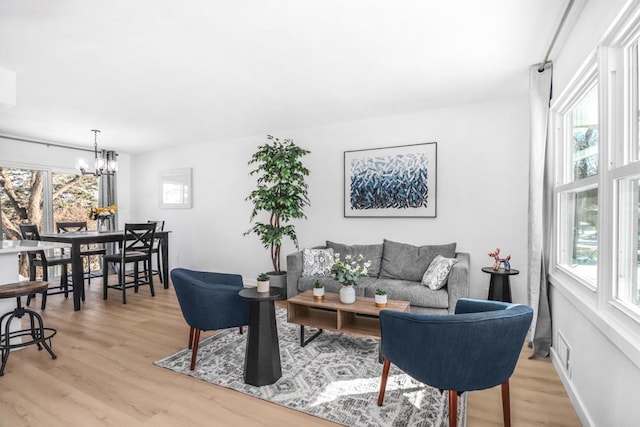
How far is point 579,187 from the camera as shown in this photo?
220 centimetres

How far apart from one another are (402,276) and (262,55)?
267cm

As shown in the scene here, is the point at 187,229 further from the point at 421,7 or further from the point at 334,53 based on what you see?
the point at 421,7

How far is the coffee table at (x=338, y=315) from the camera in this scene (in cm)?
265

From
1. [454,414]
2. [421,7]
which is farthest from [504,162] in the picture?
[454,414]

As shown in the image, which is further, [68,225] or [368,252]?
[68,225]

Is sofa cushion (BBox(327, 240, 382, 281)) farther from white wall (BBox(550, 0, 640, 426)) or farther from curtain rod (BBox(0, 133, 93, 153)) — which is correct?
curtain rod (BBox(0, 133, 93, 153))

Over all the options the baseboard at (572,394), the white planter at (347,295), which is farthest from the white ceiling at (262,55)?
the baseboard at (572,394)

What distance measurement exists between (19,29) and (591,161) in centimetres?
381

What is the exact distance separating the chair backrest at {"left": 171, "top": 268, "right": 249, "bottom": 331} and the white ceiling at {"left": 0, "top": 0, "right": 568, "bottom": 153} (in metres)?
1.75

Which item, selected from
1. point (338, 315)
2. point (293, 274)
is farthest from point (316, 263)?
point (338, 315)

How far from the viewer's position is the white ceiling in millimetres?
2008

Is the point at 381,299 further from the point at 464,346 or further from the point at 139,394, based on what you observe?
the point at 139,394

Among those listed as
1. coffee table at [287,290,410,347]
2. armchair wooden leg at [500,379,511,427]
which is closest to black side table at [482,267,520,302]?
coffee table at [287,290,410,347]

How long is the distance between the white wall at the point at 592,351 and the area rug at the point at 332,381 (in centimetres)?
67
